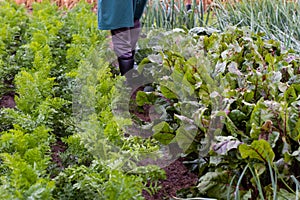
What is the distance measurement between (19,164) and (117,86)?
6.11 ft

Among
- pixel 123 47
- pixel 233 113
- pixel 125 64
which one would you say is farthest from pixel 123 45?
pixel 233 113

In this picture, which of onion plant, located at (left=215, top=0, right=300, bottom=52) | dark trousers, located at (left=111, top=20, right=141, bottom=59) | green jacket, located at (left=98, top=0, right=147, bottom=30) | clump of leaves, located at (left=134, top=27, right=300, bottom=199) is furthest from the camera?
onion plant, located at (left=215, top=0, right=300, bottom=52)

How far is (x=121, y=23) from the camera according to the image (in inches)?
181

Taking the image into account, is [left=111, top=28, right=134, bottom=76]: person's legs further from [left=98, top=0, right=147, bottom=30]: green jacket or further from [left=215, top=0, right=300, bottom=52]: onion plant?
[left=215, top=0, right=300, bottom=52]: onion plant

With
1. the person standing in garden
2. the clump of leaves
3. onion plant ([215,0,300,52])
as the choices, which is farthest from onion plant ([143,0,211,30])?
the clump of leaves

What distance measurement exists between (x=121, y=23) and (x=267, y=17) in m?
1.70

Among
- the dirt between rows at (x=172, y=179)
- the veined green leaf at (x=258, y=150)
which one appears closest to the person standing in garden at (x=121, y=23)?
the dirt between rows at (x=172, y=179)

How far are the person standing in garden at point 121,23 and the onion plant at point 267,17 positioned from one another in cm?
114

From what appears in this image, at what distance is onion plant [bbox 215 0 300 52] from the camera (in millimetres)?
4961

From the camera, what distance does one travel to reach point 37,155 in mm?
2674

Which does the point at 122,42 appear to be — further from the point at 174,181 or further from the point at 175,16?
the point at 174,181

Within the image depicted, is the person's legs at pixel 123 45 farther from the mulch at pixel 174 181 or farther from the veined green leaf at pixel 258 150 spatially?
the veined green leaf at pixel 258 150

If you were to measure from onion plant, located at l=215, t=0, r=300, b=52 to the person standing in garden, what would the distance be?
1.14 metres

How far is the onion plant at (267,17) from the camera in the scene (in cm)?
496
